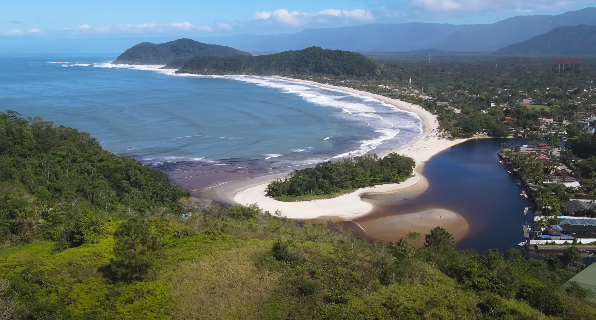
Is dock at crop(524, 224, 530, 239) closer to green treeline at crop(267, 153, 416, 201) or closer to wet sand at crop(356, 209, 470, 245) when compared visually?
wet sand at crop(356, 209, 470, 245)

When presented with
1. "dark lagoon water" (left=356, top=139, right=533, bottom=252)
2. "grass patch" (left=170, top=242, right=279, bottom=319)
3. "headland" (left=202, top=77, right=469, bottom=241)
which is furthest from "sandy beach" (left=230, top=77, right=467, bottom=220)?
"grass patch" (left=170, top=242, right=279, bottom=319)

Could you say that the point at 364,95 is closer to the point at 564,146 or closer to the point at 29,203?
the point at 564,146

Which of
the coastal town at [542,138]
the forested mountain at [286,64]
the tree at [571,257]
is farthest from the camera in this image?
the forested mountain at [286,64]

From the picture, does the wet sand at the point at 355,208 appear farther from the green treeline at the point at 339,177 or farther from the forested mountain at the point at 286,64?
the forested mountain at the point at 286,64

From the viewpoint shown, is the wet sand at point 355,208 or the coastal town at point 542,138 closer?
the coastal town at point 542,138

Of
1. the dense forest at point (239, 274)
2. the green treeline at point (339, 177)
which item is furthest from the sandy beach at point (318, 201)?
the dense forest at point (239, 274)
